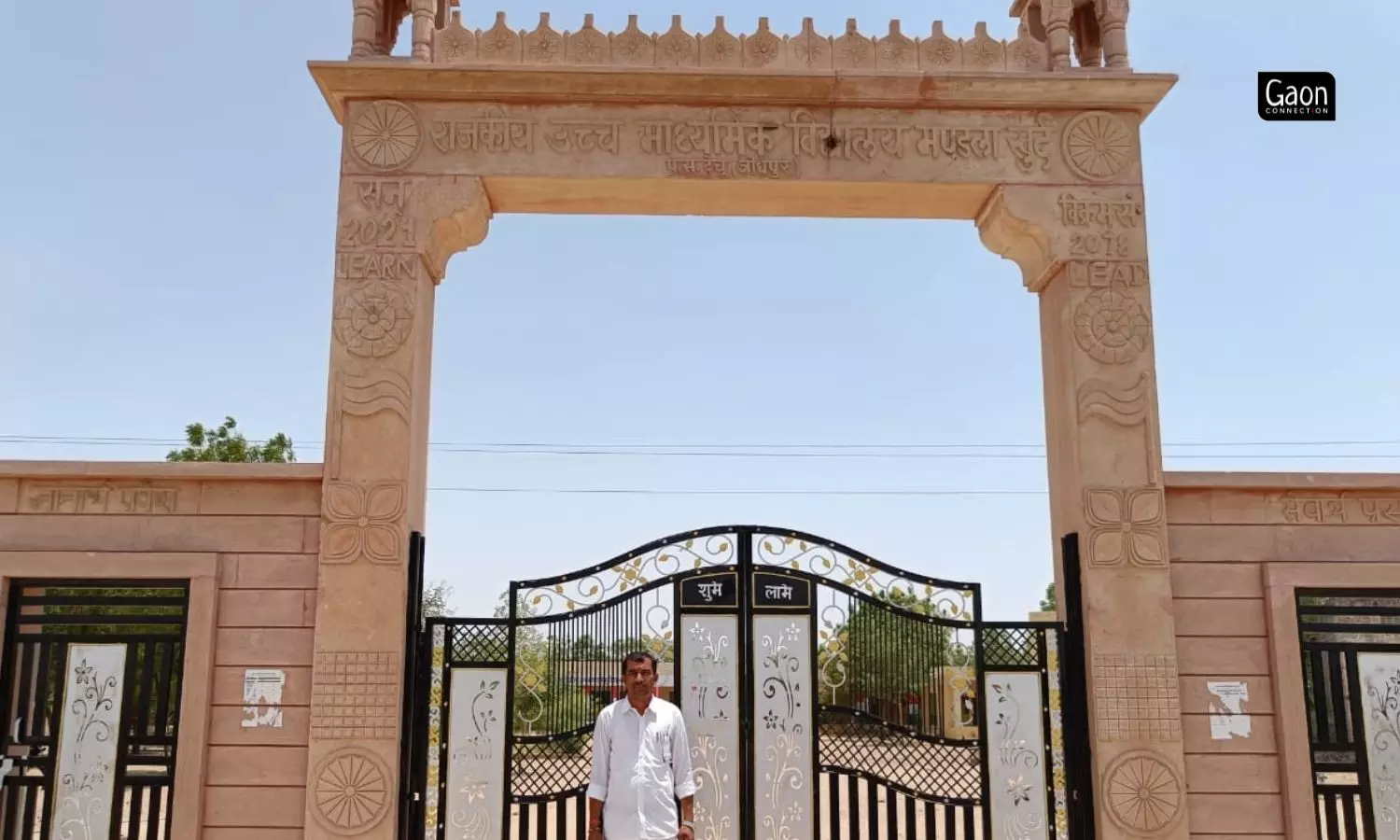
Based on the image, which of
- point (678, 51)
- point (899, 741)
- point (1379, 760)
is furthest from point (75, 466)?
point (1379, 760)

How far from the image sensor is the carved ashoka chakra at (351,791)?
4.81m

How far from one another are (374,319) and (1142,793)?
458cm

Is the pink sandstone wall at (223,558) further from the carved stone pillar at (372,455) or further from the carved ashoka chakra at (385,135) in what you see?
the carved ashoka chakra at (385,135)

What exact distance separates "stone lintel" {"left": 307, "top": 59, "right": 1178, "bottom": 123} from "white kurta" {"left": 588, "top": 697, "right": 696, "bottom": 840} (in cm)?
324

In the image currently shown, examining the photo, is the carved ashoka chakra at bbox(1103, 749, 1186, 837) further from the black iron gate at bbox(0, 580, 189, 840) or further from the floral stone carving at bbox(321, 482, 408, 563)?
the black iron gate at bbox(0, 580, 189, 840)

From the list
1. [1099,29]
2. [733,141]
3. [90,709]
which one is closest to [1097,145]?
[1099,29]

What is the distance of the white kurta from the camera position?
4.40 meters

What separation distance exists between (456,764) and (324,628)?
3.15 ft

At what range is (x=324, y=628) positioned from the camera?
496cm

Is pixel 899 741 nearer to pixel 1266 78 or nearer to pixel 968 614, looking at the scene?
pixel 968 614

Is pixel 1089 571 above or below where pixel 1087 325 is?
below

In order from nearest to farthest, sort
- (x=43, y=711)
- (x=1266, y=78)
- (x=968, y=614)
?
(x=43, y=711) < (x=968, y=614) < (x=1266, y=78)

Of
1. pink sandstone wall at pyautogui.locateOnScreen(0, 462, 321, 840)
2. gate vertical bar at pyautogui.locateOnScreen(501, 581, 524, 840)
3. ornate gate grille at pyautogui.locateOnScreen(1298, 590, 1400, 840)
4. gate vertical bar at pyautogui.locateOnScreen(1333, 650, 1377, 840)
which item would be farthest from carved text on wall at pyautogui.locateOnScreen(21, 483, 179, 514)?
gate vertical bar at pyautogui.locateOnScreen(1333, 650, 1377, 840)

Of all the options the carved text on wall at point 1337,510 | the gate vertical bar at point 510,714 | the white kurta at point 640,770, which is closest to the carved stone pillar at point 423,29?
the gate vertical bar at point 510,714
